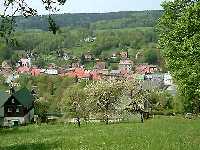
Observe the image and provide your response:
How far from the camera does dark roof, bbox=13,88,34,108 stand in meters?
87.4

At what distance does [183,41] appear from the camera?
28734 millimetres

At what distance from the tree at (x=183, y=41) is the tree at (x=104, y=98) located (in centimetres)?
3425

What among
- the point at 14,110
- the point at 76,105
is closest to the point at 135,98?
the point at 76,105

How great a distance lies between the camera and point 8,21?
44.8 ft

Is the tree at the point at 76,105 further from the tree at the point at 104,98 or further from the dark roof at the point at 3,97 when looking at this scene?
the dark roof at the point at 3,97

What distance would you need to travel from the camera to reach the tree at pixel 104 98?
65.5m

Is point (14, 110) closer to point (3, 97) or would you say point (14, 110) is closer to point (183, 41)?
point (3, 97)

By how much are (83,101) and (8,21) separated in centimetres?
5259

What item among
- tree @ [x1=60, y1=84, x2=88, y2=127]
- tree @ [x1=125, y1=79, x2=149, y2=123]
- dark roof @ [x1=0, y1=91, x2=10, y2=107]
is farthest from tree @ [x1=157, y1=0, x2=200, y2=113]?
dark roof @ [x1=0, y1=91, x2=10, y2=107]

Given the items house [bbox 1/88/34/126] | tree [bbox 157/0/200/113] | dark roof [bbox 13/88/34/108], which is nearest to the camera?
tree [bbox 157/0/200/113]

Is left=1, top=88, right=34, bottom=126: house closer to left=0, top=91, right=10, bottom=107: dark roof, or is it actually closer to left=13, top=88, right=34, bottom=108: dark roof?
left=0, top=91, right=10, bottom=107: dark roof

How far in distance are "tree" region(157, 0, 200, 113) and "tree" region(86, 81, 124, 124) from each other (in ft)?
112

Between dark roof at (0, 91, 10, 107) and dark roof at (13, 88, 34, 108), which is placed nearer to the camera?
dark roof at (0, 91, 10, 107)

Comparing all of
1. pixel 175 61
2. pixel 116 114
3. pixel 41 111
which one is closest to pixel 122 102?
pixel 116 114
